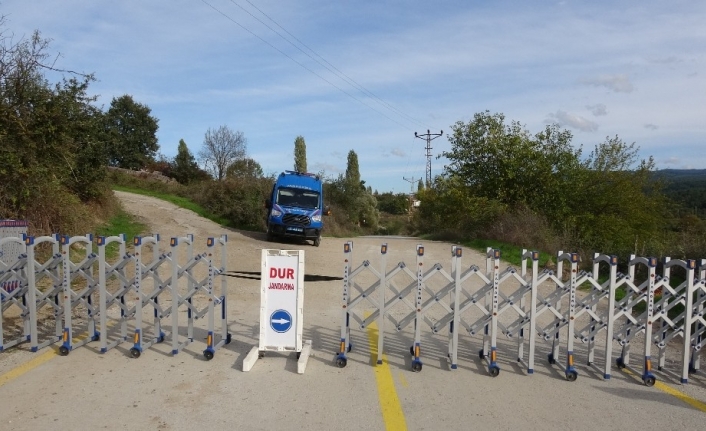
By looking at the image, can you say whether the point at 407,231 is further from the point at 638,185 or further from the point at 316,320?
the point at 316,320

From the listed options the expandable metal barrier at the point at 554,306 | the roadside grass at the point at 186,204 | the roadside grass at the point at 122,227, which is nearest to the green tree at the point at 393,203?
the roadside grass at the point at 186,204

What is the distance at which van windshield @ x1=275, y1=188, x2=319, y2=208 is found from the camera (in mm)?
23469

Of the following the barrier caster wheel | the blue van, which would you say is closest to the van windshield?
the blue van

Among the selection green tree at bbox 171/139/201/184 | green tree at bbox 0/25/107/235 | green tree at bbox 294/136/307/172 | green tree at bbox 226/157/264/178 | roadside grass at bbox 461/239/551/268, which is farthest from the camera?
green tree at bbox 294/136/307/172

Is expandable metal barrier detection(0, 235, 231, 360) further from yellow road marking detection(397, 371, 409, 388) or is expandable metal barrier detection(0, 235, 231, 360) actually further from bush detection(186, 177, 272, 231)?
bush detection(186, 177, 272, 231)

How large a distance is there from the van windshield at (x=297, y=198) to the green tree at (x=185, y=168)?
2842 centimetres

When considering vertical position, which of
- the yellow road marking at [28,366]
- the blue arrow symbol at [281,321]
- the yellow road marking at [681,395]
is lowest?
the yellow road marking at [681,395]

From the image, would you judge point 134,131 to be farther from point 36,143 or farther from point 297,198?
point 36,143

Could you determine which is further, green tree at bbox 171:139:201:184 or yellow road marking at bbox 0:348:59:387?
green tree at bbox 171:139:201:184

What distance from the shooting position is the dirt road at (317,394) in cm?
527

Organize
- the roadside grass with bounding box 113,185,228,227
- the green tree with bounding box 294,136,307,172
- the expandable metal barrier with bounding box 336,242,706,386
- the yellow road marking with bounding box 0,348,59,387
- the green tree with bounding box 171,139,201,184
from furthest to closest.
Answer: the green tree with bounding box 294,136,307,172
the green tree with bounding box 171,139,201,184
the roadside grass with bounding box 113,185,228,227
the expandable metal barrier with bounding box 336,242,706,386
the yellow road marking with bounding box 0,348,59,387

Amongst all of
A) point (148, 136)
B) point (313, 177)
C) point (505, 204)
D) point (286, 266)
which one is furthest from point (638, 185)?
point (148, 136)

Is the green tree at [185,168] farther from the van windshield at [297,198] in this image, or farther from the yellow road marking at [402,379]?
the yellow road marking at [402,379]

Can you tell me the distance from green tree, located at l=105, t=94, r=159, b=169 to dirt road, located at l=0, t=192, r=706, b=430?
4947cm
